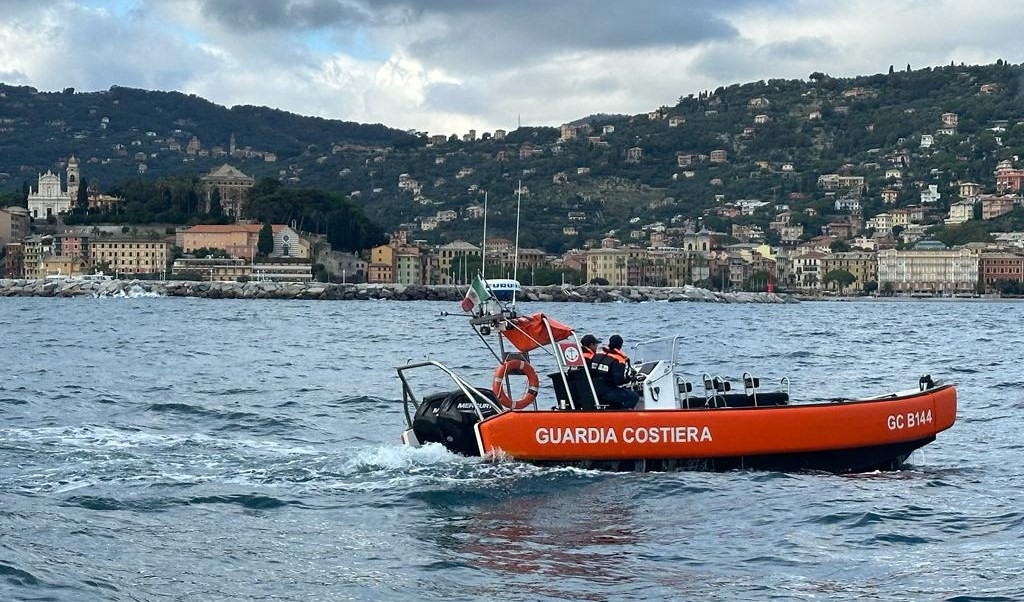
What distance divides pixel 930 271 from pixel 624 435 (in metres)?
146

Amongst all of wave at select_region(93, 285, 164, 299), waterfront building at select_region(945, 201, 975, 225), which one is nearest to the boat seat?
wave at select_region(93, 285, 164, 299)

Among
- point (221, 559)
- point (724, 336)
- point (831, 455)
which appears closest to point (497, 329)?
point (831, 455)

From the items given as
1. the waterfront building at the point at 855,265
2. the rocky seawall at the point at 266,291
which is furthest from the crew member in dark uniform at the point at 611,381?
the waterfront building at the point at 855,265

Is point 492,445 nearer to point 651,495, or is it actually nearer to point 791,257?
point 651,495

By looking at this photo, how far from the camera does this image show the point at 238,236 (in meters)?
134

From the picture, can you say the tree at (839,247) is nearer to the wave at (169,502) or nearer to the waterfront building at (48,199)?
the waterfront building at (48,199)

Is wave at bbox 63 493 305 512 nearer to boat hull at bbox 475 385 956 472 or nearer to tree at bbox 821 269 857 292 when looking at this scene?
boat hull at bbox 475 385 956 472

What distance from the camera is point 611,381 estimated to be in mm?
15727

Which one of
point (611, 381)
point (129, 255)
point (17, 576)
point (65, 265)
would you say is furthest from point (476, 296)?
point (65, 265)

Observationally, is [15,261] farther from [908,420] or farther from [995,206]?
[908,420]

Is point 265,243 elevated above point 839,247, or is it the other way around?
point 839,247

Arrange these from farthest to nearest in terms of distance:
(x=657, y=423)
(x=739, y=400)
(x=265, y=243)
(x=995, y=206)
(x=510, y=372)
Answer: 1. (x=995, y=206)
2. (x=265, y=243)
3. (x=739, y=400)
4. (x=510, y=372)
5. (x=657, y=423)

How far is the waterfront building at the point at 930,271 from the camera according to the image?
503 feet

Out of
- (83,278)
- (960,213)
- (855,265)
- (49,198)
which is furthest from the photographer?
(960,213)
